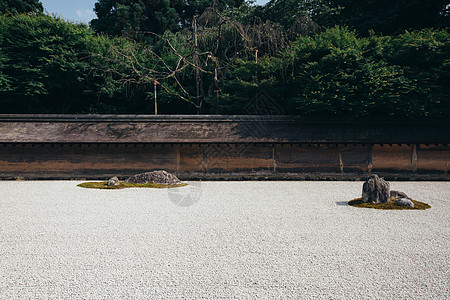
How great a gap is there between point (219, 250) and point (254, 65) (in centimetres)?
1349

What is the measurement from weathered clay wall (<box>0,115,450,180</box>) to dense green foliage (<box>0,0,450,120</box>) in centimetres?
144

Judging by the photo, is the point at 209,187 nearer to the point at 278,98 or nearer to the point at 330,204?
the point at 330,204

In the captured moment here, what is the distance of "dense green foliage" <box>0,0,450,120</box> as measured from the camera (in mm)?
12688

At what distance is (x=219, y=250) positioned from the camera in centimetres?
426

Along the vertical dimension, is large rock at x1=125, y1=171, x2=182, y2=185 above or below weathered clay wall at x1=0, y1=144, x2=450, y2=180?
below

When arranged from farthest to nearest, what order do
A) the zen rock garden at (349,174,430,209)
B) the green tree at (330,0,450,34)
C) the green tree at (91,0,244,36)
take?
the green tree at (91,0,244,36) < the green tree at (330,0,450,34) < the zen rock garden at (349,174,430,209)

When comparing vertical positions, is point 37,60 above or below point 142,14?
below

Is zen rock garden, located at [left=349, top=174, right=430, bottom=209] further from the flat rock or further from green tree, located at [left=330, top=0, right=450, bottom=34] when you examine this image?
green tree, located at [left=330, top=0, right=450, bottom=34]

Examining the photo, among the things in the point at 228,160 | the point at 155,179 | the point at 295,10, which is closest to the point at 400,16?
the point at 295,10

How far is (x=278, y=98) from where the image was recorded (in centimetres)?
1584

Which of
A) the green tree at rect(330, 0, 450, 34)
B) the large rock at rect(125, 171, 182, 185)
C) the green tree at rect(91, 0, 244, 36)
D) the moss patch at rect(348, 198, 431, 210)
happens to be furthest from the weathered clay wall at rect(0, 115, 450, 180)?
the green tree at rect(91, 0, 244, 36)

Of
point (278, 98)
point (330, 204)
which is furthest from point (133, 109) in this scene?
point (330, 204)

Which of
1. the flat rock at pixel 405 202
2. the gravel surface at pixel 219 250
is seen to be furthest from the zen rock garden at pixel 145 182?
the flat rock at pixel 405 202

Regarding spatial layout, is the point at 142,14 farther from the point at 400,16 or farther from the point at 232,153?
the point at 400,16
